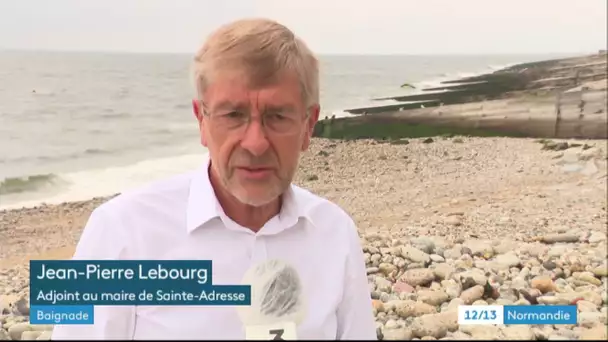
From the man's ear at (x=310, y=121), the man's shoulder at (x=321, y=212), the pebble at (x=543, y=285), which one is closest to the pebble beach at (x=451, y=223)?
the pebble at (x=543, y=285)

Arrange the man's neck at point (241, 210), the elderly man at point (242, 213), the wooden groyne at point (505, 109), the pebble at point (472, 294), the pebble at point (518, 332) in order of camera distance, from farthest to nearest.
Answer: the wooden groyne at point (505, 109) < the pebble at point (472, 294) < the pebble at point (518, 332) < the man's neck at point (241, 210) < the elderly man at point (242, 213)

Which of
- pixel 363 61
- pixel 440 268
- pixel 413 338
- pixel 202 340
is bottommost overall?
pixel 413 338

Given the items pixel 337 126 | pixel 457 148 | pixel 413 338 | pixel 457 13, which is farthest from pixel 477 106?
pixel 413 338

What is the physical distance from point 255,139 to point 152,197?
233mm

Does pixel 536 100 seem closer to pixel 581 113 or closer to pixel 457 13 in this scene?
pixel 581 113

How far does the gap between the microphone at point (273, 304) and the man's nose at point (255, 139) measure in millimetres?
248

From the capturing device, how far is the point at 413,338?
198cm

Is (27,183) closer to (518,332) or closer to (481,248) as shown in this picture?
(481,248)

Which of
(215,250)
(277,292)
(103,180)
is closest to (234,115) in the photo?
(215,250)

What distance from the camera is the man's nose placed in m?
1.20

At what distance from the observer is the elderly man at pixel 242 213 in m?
1.17

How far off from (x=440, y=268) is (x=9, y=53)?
1.51 meters

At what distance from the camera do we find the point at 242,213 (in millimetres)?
1298

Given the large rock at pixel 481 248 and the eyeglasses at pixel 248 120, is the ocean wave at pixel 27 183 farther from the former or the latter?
the large rock at pixel 481 248
